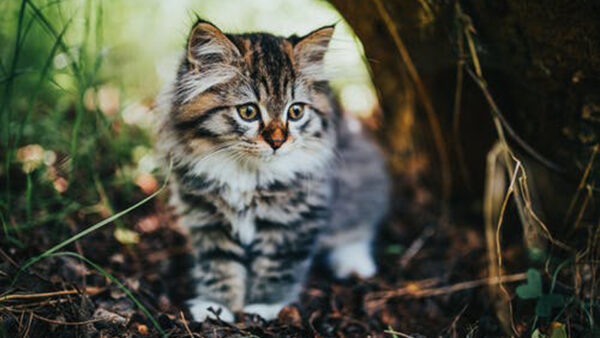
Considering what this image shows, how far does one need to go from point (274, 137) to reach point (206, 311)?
952 mm

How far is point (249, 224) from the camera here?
8.02 feet

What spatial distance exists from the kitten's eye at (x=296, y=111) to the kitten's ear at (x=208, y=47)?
1.16 ft

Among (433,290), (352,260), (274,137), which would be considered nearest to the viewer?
(274,137)

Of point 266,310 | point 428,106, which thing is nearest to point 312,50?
point 428,106

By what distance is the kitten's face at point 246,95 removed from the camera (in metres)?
2.19

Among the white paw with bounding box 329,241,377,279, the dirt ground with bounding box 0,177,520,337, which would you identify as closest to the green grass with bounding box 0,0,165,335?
the dirt ground with bounding box 0,177,520,337

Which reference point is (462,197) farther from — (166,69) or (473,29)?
(166,69)

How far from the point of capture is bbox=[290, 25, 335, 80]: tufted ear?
2.28m

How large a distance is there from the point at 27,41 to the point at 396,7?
8.66 ft

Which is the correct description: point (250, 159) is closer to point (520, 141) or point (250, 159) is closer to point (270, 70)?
point (270, 70)

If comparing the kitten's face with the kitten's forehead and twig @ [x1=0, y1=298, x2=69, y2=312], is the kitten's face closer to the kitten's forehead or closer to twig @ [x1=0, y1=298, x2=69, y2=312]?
the kitten's forehead

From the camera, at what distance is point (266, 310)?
2.48 m

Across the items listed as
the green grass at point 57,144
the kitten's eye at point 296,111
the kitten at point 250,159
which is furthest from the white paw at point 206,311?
the kitten's eye at point 296,111

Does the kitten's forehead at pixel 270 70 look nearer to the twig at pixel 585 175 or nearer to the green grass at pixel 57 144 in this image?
the green grass at pixel 57 144
